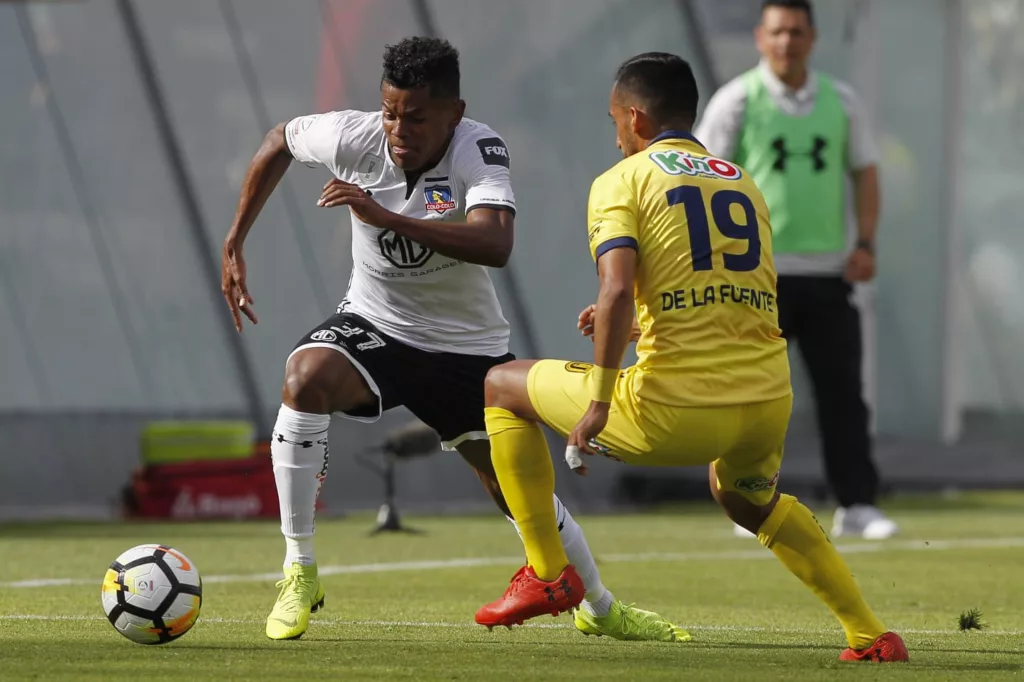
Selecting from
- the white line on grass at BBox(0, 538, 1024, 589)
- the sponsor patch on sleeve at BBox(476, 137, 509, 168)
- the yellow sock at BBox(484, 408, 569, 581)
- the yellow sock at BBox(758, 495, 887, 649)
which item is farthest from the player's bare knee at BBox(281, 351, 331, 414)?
the white line on grass at BBox(0, 538, 1024, 589)

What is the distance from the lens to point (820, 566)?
457cm

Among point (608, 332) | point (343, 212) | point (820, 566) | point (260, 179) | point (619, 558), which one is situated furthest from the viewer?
point (343, 212)

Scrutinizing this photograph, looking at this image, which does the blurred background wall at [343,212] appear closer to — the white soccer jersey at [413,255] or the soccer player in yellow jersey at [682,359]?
the white soccer jersey at [413,255]

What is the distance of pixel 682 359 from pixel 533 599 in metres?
0.73

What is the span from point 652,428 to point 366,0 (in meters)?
13.5

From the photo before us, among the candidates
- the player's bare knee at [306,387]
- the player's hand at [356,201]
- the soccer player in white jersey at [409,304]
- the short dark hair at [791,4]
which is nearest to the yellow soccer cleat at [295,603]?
the soccer player in white jersey at [409,304]

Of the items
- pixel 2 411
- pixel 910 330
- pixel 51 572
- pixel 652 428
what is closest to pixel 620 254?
pixel 652 428

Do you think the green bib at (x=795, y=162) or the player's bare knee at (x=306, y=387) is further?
the green bib at (x=795, y=162)

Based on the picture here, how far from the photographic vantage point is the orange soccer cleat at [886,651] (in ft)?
14.6

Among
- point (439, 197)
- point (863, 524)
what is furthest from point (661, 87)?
point (863, 524)

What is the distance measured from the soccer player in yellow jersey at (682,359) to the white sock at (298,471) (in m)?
0.71

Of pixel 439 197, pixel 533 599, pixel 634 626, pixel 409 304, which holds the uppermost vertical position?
pixel 439 197

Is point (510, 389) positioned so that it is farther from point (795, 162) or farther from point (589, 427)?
point (795, 162)

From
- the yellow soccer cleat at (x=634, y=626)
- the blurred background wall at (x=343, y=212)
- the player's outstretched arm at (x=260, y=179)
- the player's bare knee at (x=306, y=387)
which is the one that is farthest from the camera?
the blurred background wall at (x=343, y=212)
